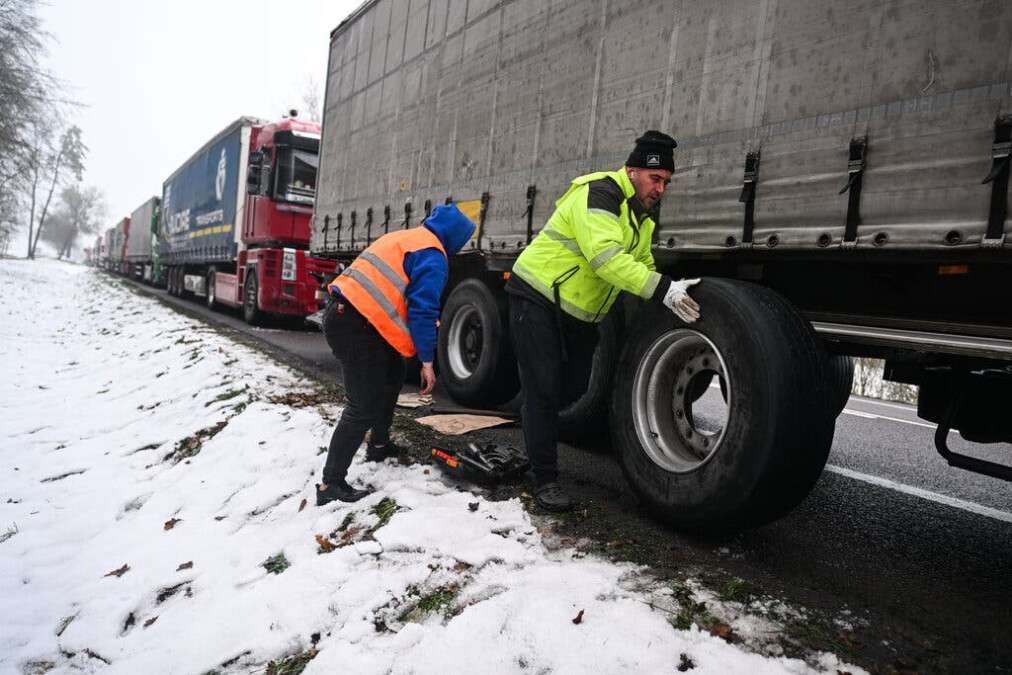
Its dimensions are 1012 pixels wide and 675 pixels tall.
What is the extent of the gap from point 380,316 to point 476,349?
7.65ft

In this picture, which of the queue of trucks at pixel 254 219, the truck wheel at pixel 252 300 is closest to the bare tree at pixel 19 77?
the queue of trucks at pixel 254 219

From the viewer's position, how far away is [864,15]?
2531 millimetres

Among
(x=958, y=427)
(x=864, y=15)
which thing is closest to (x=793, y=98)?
(x=864, y=15)

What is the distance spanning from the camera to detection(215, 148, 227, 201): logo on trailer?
1480 cm

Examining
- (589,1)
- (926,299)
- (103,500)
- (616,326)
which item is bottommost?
(103,500)

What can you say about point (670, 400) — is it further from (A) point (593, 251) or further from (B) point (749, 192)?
(B) point (749, 192)

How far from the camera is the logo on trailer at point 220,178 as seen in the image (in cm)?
1480

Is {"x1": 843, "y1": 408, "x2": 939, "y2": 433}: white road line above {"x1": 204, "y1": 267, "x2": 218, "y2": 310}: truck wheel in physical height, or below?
below

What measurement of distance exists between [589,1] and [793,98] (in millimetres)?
1845

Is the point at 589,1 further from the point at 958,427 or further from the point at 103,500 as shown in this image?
the point at 103,500

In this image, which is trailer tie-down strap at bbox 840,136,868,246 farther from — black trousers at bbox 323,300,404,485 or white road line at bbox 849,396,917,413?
white road line at bbox 849,396,917,413

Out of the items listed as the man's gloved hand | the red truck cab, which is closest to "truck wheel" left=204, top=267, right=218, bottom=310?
the red truck cab

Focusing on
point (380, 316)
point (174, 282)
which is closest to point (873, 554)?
point (380, 316)

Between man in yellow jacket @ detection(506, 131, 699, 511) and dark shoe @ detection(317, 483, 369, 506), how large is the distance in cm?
98
